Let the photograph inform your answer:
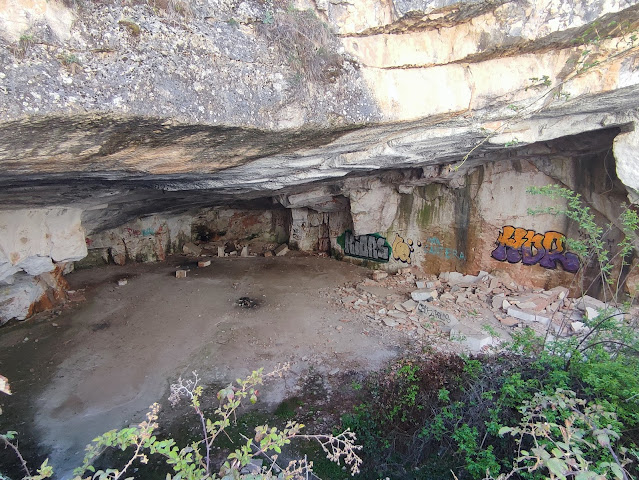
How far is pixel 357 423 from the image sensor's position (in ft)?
17.5

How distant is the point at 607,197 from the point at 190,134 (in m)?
8.48

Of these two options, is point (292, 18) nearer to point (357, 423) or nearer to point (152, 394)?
point (357, 423)

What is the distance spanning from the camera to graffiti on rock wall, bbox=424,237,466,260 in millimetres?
10491

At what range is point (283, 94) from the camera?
3930 millimetres

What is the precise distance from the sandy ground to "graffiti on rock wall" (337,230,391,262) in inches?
59.3

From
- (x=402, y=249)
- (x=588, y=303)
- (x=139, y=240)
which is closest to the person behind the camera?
(x=588, y=303)

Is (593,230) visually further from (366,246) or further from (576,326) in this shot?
(366,246)

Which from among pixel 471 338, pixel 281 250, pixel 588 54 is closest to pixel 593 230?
pixel 588 54

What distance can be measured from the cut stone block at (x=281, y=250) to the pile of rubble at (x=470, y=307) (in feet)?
15.7

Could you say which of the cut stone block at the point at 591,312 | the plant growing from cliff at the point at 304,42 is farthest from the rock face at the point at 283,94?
the cut stone block at the point at 591,312

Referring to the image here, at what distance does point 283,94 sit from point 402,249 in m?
8.70

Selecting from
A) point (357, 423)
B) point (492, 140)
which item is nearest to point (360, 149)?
point (492, 140)

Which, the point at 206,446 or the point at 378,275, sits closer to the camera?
the point at 206,446

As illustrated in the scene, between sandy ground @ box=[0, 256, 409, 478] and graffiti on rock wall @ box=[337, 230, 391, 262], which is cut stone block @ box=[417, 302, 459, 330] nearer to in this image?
sandy ground @ box=[0, 256, 409, 478]
